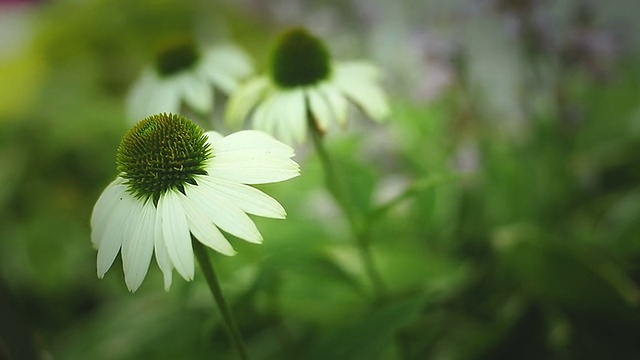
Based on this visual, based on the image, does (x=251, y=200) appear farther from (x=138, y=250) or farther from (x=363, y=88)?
(x=363, y=88)

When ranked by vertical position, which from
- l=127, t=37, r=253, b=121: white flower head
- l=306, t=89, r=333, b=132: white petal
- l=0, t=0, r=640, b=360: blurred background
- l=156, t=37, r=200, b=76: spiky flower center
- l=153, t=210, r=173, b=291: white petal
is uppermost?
l=156, t=37, r=200, b=76: spiky flower center

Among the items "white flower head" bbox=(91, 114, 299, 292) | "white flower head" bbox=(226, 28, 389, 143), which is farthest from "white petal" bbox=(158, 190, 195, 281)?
"white flower head" bbox=(226, 28, 389, 143)

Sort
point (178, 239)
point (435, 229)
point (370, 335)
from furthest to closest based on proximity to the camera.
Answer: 1. point (435, 229)
2. point (370, 335)
3. point (178, 239)

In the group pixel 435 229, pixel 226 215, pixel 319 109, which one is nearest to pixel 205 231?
pixel 226 215

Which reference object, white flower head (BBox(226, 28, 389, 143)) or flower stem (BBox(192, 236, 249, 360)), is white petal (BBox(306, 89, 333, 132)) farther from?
flower stem (BBox(192, 236, 249, 360))

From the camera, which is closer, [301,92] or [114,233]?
[114,233]

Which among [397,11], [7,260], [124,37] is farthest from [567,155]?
[124,37]

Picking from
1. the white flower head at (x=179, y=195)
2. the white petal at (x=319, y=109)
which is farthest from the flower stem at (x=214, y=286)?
the white petal at (x=319, y=109)

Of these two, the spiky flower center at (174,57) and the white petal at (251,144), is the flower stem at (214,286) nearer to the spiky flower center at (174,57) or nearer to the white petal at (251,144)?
the white petal at (251,144)
